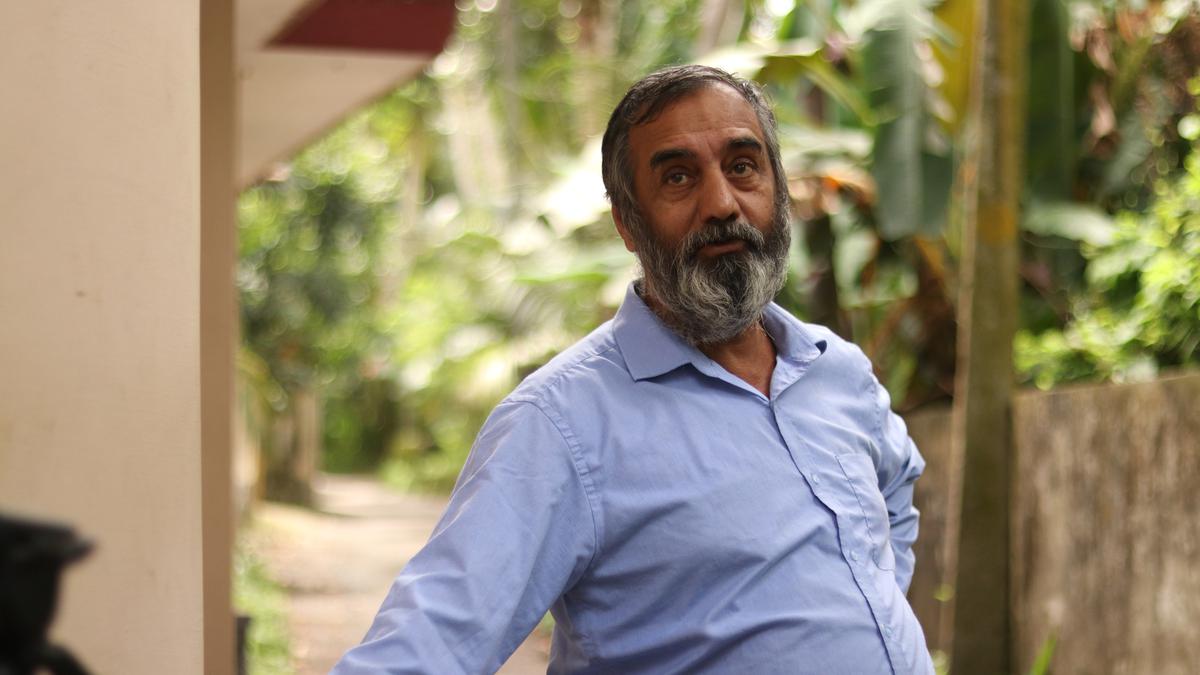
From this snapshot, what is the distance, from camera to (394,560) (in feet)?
52.2

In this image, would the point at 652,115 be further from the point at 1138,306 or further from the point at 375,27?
the point at 375,27

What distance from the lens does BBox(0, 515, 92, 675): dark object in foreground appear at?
0.77 m

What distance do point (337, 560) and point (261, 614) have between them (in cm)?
553

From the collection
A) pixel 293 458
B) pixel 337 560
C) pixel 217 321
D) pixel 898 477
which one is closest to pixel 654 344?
pixel 898 477

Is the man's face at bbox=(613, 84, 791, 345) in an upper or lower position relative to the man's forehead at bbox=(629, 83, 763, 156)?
lower

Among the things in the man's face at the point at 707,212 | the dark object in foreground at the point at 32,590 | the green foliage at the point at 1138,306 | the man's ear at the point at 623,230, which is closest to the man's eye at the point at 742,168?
the man's face at the point at 707,212

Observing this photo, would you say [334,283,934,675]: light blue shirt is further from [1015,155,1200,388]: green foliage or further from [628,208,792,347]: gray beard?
[1015,155,1200,388]: green foliage

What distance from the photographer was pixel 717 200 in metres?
2.30

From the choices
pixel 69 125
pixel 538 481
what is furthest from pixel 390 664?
pixel 69 125

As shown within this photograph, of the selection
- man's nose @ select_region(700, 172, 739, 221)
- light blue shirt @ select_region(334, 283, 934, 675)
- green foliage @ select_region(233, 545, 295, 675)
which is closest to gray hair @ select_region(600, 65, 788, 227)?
man's nose @ select_region(700, 172, 739, 221)

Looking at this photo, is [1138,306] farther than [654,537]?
Yes

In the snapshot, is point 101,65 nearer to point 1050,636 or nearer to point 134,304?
point 134,304

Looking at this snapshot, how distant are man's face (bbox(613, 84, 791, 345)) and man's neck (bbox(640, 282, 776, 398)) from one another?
0.12 feet

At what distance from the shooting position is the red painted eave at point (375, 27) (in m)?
7.06
